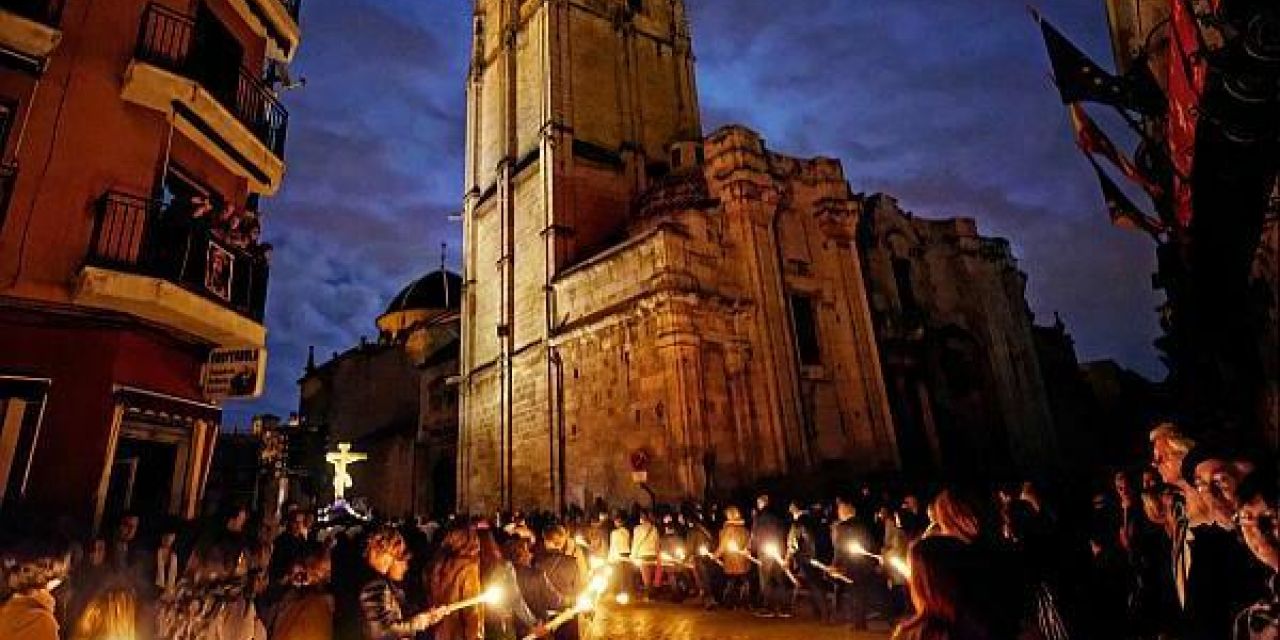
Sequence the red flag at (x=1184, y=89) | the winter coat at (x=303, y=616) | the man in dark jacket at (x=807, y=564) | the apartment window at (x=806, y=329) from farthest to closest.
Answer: the apartment window at (x=806, y=329) < the man in dark jacket at (x=807, y=564) < the red flag at (x=1184, y=89) < the winter coat at (x=303, y=616)

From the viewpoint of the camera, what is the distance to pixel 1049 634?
3027 mm

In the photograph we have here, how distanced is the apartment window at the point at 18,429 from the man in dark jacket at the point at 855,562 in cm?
995

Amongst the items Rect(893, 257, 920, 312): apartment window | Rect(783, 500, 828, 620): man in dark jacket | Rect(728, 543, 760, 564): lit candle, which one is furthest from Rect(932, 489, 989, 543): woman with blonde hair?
Rect(893, 257, 920, 312): apartment window

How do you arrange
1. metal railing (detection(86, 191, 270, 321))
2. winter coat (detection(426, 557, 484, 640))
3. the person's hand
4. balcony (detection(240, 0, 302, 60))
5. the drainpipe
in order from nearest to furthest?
the person's hand → winter coat (detection(426, 557, 484, 640)) → metal railing (detection(86, 191, 270, 321)) → balcony (detection(240, 0, 302, 60)) → the drainpipe

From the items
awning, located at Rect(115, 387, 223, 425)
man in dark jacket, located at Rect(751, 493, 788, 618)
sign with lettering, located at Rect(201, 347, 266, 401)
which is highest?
sign with lettering, located at Rect(201, 347, 266, 401)

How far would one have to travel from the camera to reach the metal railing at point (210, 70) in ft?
29.9

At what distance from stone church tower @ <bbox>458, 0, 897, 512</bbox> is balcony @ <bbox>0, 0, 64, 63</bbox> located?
1176 cm

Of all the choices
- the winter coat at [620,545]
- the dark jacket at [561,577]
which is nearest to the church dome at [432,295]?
the winter coat at [620,545]

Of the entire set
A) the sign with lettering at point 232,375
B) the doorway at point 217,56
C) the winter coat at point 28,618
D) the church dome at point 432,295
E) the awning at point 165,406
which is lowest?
the winter coat at point 28,618

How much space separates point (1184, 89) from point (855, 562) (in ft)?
21.5

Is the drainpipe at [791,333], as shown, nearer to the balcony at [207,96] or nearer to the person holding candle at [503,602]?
the person holding candle at [503,602]

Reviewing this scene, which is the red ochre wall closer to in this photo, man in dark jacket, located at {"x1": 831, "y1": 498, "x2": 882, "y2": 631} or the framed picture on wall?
the framed picture on wall

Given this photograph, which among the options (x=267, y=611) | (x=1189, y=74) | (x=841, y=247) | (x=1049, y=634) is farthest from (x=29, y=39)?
(x=841, y=247)

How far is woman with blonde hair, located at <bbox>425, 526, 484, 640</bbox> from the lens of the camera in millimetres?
4281
